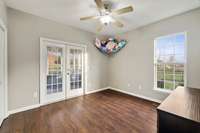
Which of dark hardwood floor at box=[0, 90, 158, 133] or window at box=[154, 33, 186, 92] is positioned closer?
dark hardwood floor at box=[0, 90, 158, 133]

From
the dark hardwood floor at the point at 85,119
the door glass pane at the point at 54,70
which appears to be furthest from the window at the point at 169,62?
the door glass pane at the point at 54,70

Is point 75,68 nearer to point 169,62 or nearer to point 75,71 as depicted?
point 75,71

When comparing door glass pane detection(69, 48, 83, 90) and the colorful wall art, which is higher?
the colorful wall art

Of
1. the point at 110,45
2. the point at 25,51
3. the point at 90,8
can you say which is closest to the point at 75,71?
the point at 25,51

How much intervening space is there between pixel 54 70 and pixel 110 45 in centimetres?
235

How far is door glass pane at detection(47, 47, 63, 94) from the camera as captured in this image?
313 centimetres

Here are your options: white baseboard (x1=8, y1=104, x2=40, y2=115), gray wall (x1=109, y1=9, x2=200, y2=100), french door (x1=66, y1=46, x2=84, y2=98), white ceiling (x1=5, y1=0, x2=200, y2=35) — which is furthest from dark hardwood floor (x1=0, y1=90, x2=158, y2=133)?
white ceiling (x1=5, y1=0, x2=200, y2=35)

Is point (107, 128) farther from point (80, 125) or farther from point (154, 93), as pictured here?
point (154, 93)

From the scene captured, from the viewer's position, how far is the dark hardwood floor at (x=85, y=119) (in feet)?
6.31

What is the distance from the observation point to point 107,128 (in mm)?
1959

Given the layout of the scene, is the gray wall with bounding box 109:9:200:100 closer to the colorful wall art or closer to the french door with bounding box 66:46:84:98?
the colorful wall art

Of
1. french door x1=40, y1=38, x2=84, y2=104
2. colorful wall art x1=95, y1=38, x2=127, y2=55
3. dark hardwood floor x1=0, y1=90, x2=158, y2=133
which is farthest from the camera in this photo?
colorful wall art x1=95, y1=38, x2=127, y2=55

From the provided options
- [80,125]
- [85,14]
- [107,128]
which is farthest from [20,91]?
[85,14]

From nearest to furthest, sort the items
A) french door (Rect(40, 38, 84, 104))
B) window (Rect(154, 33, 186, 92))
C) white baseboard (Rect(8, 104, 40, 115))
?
white baseboard (Rect(8, 104, 40, 115)), window (Rect(154, 33, 186, 92)), french door (Rect(40, 38, 84, 104))
